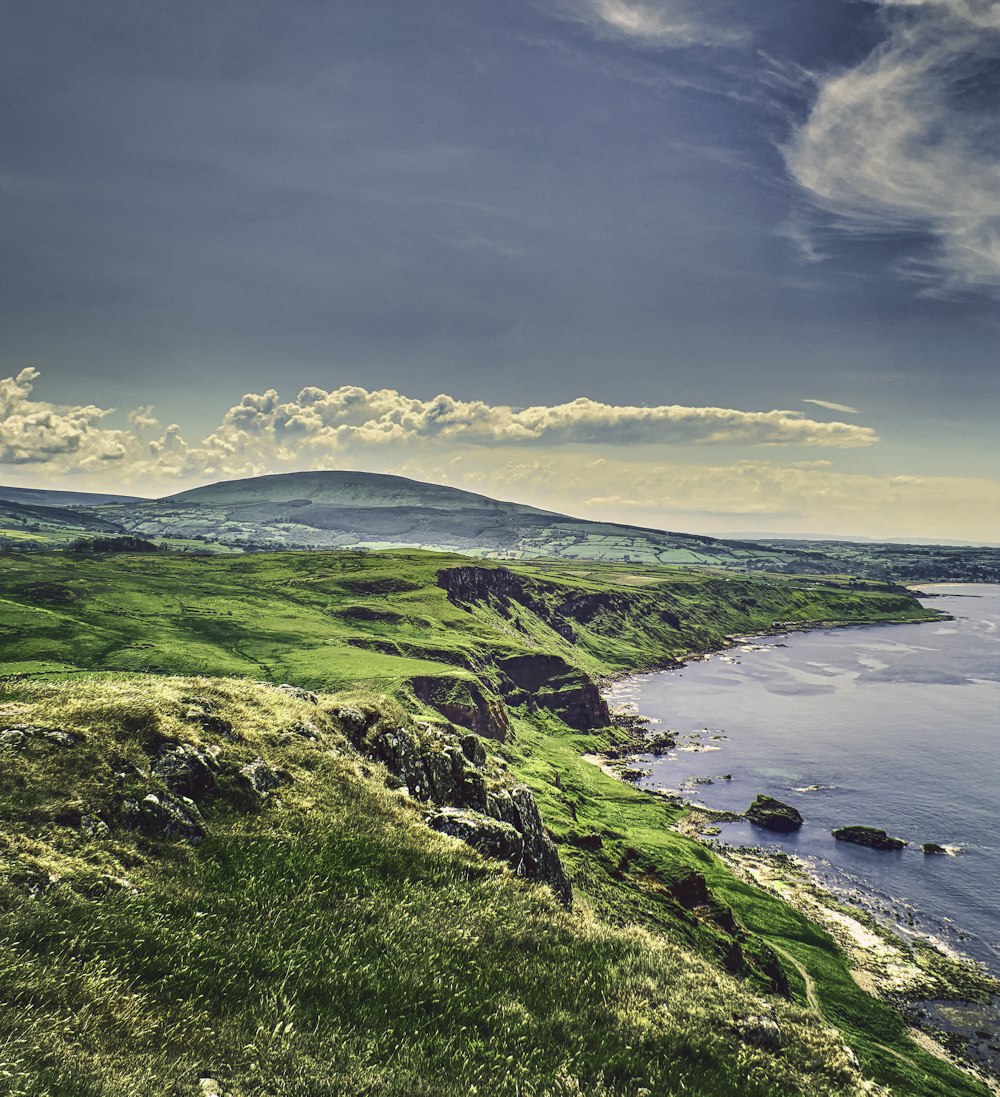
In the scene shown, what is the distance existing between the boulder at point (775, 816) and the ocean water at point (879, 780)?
180 centimetres

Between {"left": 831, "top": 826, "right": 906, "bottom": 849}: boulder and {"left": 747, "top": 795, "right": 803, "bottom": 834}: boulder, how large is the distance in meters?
6.85

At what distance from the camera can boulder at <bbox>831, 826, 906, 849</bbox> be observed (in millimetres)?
97125

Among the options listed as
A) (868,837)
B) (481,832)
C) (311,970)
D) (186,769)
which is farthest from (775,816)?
(311,970)

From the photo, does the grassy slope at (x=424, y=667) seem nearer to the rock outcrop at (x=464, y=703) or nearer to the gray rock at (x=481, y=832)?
the rock outcrop at (x=464, y=703)

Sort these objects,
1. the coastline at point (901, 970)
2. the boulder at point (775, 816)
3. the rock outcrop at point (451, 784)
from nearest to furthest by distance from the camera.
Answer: the rock outcrop at point (451, 784)
the coastline at point (901, 970)
the boulder at point (775, 816)

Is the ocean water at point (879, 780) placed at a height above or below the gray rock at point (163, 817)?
below

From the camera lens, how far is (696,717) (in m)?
181

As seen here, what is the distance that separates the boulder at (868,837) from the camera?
9712 centimetres

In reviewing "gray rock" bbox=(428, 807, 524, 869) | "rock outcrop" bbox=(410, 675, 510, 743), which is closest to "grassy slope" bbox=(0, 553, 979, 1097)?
"rock outcrop" bbox=(410, 675, 510, 743)

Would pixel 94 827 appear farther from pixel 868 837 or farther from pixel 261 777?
pixel 868 837

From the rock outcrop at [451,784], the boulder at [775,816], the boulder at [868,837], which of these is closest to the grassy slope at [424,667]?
the rock outcrop at [451,784]

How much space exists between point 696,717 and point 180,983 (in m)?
184

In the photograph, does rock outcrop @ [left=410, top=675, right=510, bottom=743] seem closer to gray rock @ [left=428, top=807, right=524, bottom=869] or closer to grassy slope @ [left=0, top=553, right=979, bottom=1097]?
grassy slope @ [left=0, top=553, right=979, bottom=1097]

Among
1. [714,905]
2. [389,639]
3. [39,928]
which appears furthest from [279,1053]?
[389,639]
